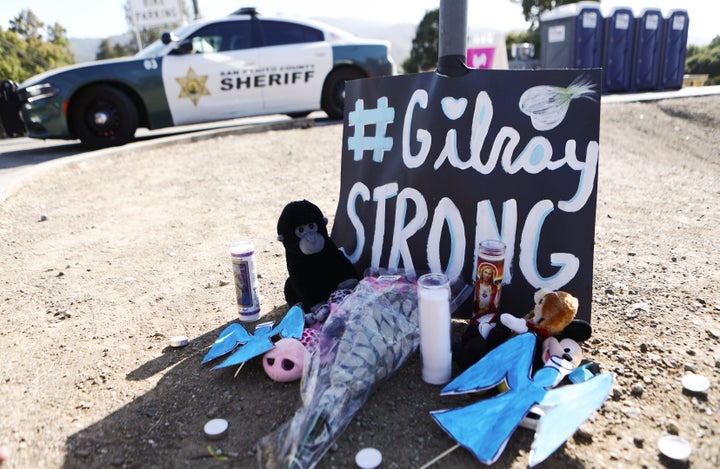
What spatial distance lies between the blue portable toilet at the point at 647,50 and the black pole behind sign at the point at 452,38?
11.2 metres

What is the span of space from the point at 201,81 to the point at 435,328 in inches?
211

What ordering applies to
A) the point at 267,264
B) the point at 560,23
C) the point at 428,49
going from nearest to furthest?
1. the point at 267,264
2. the point at 560,23
3. the point at 428,49

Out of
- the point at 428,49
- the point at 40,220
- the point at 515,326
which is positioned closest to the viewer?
the point at 515,326

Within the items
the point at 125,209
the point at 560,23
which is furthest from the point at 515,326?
the point at 560,23

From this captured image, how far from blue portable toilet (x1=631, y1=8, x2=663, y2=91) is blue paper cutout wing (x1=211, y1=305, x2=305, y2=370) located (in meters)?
12.0

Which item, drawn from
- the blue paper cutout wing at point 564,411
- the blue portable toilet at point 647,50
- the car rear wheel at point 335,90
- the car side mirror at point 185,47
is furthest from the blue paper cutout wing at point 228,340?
the blue portable toilet at point 647,50

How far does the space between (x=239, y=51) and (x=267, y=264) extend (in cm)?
432

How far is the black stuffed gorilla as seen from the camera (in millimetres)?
2049

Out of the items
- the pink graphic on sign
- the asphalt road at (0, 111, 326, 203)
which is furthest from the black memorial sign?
the pink graphic on sign

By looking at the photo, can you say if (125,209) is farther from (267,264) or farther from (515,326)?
(515,326)

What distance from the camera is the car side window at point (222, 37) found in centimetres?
619

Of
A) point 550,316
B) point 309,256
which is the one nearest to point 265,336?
point 309,256

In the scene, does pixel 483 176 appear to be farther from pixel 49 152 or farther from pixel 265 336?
pixel 49 152

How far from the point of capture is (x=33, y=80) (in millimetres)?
5621
